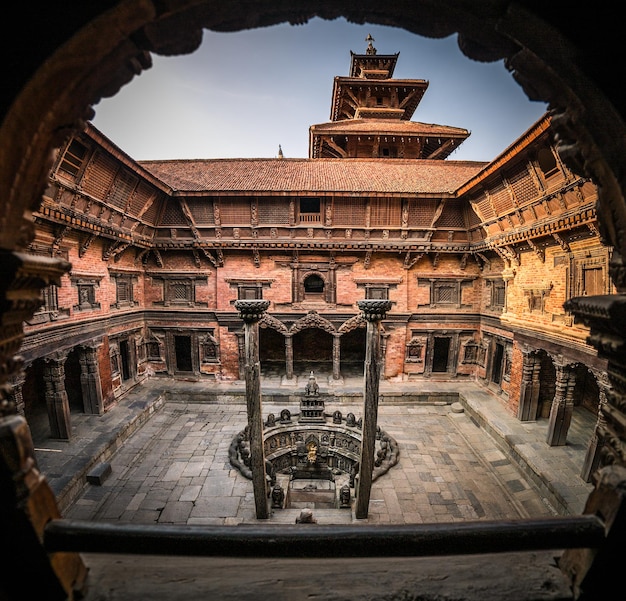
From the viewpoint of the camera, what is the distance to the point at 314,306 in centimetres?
1418

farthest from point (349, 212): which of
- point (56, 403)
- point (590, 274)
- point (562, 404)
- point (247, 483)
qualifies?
point (56, 403)

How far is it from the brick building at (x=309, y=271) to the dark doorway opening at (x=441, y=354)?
0.14 meters

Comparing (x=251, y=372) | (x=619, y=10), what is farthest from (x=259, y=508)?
(x=619, y=10)

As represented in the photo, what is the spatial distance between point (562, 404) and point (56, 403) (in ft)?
49.3

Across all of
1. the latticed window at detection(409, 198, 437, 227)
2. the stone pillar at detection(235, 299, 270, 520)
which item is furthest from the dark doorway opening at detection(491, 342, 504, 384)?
the stone pillar at detection(235, 299, 270, 520)

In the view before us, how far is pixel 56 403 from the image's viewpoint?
8.95 meters

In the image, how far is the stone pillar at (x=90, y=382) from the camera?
34.4 feet

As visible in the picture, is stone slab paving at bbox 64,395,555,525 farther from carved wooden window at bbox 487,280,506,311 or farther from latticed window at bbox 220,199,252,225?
latticed window at bbox 220,199,252,225

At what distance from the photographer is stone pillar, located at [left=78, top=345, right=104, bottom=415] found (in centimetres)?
1050

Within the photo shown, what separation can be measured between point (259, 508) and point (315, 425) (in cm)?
389

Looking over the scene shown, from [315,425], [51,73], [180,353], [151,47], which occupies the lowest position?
[315,425]

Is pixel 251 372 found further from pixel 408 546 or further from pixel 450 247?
pixel 450 247

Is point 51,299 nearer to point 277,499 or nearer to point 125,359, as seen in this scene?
point 125,359

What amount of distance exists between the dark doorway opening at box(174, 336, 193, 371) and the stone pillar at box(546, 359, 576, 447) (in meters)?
14.3
